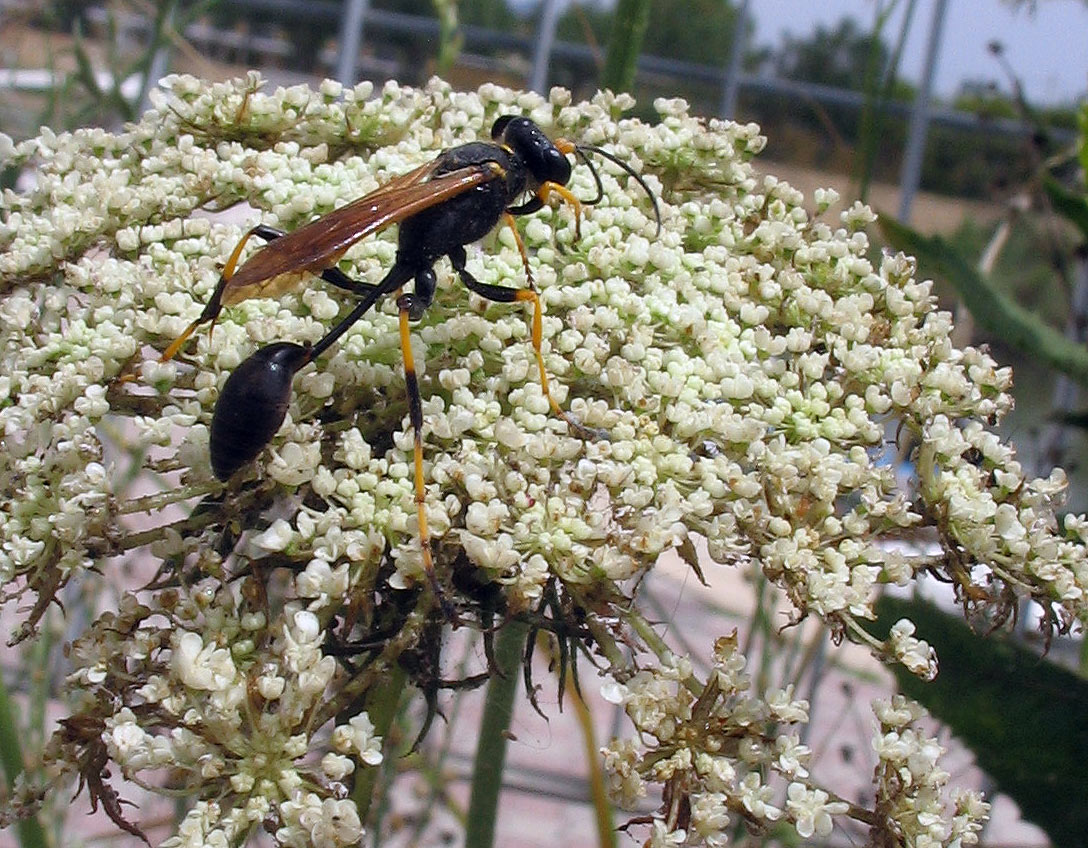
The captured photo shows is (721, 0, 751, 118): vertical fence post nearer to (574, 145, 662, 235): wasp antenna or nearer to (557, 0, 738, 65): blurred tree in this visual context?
(574, 145, 662, 235): wasp antenna

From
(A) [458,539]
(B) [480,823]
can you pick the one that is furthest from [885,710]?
(B) [480,823]

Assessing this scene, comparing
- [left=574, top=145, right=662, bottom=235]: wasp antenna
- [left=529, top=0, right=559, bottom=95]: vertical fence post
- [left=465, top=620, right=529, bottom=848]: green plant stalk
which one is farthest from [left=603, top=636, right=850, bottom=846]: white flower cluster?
[left=529, top=0, right=559, bottom=95]: vertical fence post

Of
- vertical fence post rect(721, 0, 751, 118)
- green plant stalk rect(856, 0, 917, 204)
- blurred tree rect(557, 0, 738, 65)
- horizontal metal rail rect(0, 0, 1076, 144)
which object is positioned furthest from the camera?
blurred tree rect(557, 0, 738, 65)

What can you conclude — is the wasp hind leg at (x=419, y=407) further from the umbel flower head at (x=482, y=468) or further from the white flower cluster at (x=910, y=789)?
the white flower cluster at (x=910, y=789)

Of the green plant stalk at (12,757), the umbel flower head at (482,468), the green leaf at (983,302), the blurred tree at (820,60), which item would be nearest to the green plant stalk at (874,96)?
the green leaf at (983,302)

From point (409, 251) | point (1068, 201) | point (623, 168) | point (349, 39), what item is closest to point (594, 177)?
point (623, 168)
